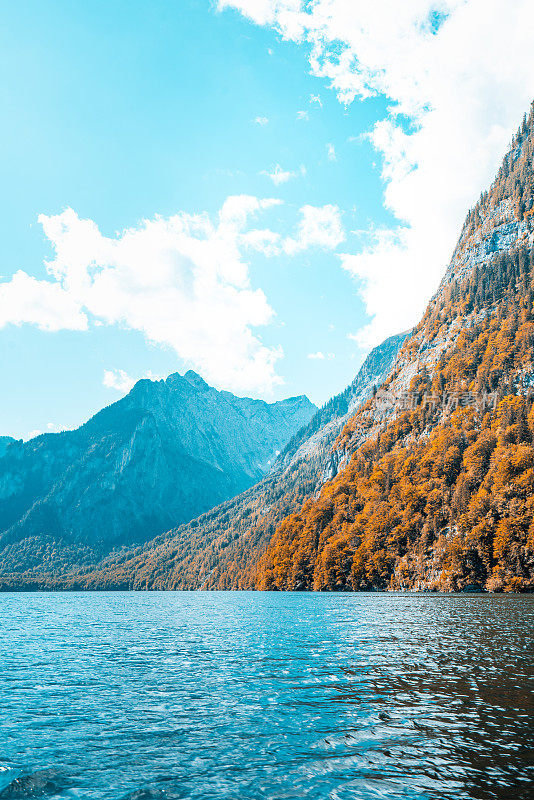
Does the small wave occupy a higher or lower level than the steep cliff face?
lower

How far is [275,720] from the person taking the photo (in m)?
23.2

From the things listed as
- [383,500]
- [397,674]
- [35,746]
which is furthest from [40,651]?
[383,500]

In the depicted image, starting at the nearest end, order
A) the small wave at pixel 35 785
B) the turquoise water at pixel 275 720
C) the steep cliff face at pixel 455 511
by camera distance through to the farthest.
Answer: the small wave at pixel 35 785 → the turquoise water at pixel 275 720 → the steep cliff face at pixel 455 511

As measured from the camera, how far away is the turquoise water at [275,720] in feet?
53.6

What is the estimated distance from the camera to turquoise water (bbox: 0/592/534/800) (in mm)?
16328

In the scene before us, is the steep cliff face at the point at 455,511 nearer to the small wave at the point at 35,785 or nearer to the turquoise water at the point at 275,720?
the turquoise water at the point at 275,720

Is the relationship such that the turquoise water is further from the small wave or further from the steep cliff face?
the steep cliff face

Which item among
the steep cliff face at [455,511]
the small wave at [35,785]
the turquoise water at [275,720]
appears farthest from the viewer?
the steep cliff face at [455,511]

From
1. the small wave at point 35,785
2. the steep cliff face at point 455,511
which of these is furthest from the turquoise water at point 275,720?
the steep cliff face at point 455,511

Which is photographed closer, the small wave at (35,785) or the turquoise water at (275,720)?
the small wave at (35,785)

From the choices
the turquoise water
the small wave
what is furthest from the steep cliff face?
the small wave

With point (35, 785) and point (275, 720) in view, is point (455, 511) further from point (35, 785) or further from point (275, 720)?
point (35, 785)

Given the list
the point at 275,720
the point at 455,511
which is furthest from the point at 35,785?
the point at 455,511

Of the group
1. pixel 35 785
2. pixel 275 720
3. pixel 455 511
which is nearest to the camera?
pixel 35 785
